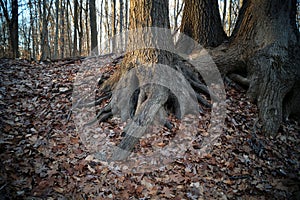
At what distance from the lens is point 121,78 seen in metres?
4.27

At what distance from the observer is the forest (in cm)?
286

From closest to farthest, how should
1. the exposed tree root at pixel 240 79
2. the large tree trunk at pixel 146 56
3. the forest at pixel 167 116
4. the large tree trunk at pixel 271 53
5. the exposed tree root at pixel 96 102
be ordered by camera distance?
the forest at pixel 167 116 < the large tree trunk at pixel 146 56 < the exposed tree root at pixel 96 102 < the large tree trunk at pixel 271 53 < the exposed tree root at pixel 240 79

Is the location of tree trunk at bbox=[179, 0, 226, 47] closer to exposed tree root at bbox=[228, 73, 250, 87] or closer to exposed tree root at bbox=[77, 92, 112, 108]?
exposed tree root at bbox=[228, 73, 250, 87]

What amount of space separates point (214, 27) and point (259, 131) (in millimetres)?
3281

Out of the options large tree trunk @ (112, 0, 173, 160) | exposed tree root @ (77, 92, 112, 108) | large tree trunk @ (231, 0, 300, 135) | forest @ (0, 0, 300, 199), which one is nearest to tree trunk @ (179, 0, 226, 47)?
forest @ (0, 0, 300, 199)

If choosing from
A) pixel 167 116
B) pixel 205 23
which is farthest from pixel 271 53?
pixel 167 116

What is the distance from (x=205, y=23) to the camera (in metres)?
5.63

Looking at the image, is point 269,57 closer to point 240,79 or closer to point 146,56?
point 240,79

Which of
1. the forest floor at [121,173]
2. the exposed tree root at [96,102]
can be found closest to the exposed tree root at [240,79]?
the forest floor at [121,173]

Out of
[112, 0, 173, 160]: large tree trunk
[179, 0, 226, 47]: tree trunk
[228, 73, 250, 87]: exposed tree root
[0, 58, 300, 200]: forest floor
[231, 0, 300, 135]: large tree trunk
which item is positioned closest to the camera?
[0, 58, 300, 200]: forest floor

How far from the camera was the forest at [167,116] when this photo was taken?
286 cm

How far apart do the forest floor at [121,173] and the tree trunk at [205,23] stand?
2242 mm

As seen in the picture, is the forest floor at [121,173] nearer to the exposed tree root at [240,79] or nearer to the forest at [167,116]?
the forest at [167,116]

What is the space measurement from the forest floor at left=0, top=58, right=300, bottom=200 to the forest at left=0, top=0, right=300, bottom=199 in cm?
2
